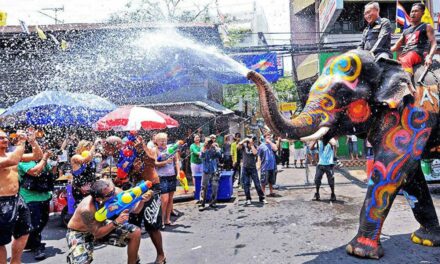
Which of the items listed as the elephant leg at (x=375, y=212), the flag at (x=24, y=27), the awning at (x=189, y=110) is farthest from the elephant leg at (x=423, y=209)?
the flag at (x=24, y=27)

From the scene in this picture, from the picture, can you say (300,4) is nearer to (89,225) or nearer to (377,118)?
(377,118)

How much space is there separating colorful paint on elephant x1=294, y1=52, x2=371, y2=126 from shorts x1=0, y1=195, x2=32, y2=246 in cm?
351

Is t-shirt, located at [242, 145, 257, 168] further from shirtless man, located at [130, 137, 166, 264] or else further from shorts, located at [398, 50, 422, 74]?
shorts, located at [398, 50, 422, 74]

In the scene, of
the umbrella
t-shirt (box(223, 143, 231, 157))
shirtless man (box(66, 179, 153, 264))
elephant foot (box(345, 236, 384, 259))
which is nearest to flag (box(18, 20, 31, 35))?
the umbrella

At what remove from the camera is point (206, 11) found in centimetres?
2473

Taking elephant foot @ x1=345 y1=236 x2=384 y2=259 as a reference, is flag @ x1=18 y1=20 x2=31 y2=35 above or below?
above

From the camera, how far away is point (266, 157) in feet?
32.4

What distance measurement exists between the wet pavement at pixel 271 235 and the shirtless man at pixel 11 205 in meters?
1.04

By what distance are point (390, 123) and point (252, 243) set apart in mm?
2579

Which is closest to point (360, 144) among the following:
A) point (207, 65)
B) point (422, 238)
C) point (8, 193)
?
point (207, 65)

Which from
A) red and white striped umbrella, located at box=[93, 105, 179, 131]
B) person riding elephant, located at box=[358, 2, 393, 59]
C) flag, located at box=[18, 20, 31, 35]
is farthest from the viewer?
flag, located at box=[18, 20, 31, 35]

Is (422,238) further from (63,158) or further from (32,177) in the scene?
(63,158)

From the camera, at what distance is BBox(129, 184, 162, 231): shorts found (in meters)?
4.67

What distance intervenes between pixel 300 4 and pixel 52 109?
19531 millimetres
